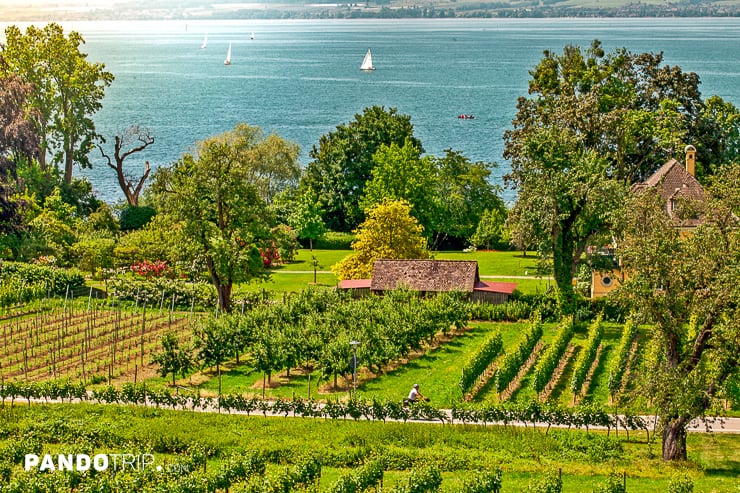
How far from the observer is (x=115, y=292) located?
195 feet

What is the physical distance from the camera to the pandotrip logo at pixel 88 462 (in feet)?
104

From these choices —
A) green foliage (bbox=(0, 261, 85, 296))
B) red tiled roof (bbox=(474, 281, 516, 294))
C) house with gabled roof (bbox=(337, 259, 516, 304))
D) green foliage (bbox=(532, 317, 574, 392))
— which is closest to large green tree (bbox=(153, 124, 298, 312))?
house with gabled roof (bbox=(337, 259, 516, 304))

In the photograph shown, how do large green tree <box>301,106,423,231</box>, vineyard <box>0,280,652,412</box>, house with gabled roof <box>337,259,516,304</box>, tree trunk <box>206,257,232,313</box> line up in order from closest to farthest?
vineyard <box>0,280,652,412</box> → tree trunk <box>206,257,232,313</box> → house with gabled roof <box>337,259,516,304</box> → large green tree <box>301,106,423,231</box>

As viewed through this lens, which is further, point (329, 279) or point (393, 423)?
point (329, 279)

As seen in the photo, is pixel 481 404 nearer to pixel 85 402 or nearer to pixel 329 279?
pixel 85 402

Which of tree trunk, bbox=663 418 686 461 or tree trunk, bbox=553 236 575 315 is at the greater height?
tree trunk, bbox=553 236 575 315

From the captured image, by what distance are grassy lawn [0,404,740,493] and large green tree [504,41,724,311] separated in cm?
1948

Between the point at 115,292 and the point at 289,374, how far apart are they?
16973 millimetres

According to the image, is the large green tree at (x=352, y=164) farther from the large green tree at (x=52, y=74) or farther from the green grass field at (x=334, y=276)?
the large green tree at (x=52, y=74)

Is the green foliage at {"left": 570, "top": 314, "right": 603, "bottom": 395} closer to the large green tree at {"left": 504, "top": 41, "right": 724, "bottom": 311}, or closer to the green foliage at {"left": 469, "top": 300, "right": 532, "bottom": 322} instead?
the green foliage at {"left": 469, "top": 300, "right": 532, "bottom": 322}

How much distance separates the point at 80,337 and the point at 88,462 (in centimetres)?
2038

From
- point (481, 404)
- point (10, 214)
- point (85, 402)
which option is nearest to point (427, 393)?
point (481, 404)

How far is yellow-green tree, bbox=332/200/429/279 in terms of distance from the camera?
63.3m

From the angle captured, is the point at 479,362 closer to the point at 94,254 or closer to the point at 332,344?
the point at 332,344
